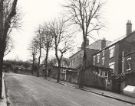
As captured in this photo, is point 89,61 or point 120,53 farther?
point 89,61

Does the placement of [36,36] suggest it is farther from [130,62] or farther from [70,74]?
[130,62]

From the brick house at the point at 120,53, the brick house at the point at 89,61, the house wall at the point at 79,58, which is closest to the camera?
the brick house at the point at 89,61

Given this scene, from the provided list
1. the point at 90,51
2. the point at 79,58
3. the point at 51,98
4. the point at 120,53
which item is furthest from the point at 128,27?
the point at 51,98

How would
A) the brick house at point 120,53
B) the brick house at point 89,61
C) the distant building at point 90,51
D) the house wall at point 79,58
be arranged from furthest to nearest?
the house wall at point 79,58
the distant building at point 90,51
the brick house at point 120,53
the brick house at point 89,61

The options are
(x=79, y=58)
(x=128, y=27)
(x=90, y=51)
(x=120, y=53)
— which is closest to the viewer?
(x=120, y=53)

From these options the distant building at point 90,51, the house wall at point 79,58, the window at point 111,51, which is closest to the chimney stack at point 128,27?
the window at point 111,51

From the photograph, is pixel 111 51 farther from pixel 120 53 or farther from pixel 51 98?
pixel 51 98

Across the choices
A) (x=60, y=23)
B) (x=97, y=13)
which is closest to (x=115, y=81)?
(x=97, y=13)

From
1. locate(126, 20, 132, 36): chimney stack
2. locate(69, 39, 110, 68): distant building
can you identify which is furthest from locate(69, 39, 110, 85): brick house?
locate(126, 20, 132, 36): chimney stack

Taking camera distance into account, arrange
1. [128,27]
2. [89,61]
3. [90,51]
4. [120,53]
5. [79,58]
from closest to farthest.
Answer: [120,53], [128,27], [89,61], [90,51], [79,58]

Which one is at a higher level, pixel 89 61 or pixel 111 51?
pixel 111 51

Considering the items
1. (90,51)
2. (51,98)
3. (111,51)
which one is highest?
(90,51)

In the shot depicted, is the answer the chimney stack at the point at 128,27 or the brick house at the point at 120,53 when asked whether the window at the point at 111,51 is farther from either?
the chimney stack at the point at 128,27

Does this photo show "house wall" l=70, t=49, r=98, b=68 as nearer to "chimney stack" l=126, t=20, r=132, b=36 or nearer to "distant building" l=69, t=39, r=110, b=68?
"distant building" l=69, t=39, r=110, b=68
